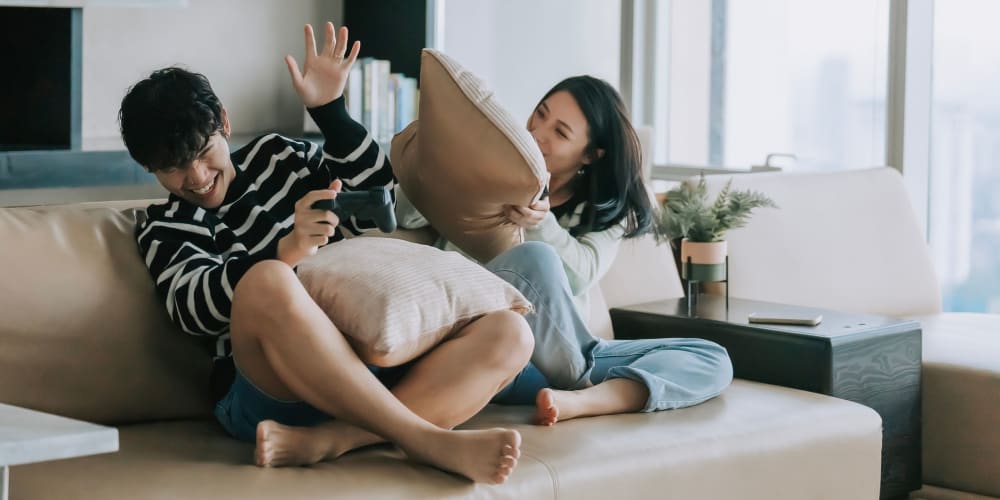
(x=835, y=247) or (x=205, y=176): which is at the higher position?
(x=205, y=176)

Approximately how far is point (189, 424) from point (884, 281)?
1959 mm

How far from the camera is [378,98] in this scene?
4.32 metres

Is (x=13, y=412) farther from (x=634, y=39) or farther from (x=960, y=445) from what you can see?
(x=634, y=39)

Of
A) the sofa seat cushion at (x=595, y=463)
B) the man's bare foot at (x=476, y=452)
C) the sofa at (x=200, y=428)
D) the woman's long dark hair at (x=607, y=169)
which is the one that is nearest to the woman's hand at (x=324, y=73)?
the sofa at (x=200, y=428)

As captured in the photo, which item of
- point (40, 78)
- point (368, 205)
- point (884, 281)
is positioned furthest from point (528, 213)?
point (40, 78)

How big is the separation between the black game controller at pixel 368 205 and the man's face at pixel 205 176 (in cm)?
24

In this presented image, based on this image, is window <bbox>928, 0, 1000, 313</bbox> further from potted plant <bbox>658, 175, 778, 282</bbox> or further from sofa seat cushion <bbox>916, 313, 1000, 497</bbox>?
potted plant <bbox>658, 175, 778, 282</bbox>

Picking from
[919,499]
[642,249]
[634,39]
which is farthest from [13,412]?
[634,39]

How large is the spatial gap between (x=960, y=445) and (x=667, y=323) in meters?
0.70

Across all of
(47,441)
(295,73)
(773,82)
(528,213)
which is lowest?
(47,441)

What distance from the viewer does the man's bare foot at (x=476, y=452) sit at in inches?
65.9

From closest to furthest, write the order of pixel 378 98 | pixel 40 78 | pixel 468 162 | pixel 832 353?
pixel 468 162, pixel 832 353, pixel 40 78, pixel 378 98

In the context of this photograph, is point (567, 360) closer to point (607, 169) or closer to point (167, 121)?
point (607, 169)

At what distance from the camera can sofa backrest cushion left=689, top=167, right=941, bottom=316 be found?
303 cm
